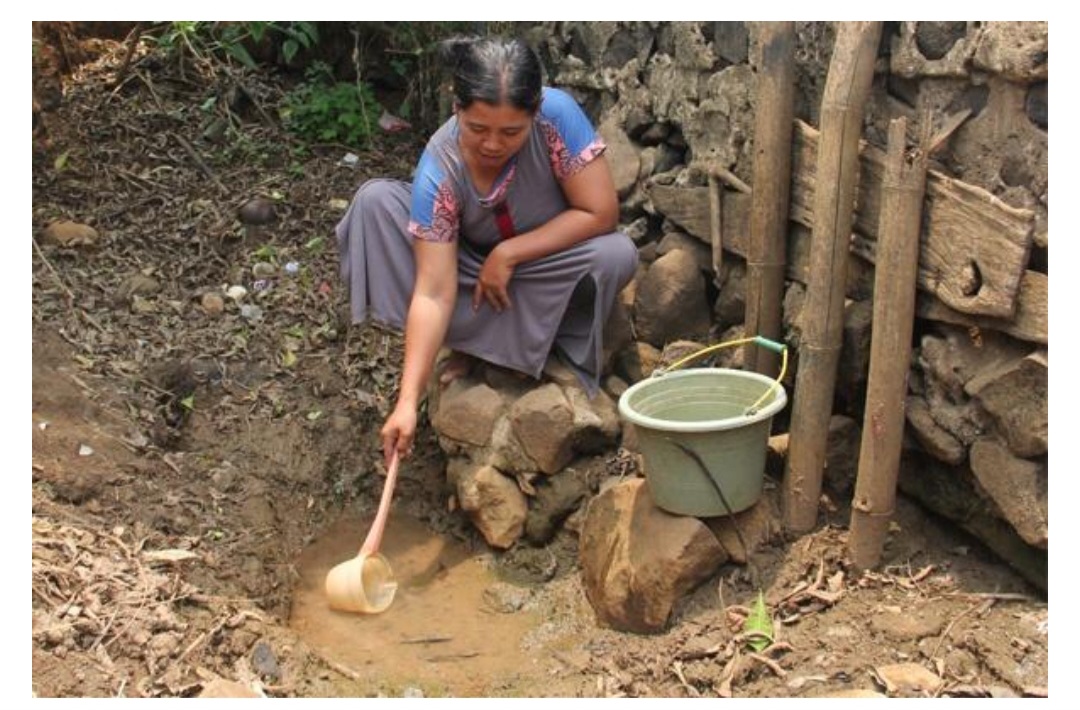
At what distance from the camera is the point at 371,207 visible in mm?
3625

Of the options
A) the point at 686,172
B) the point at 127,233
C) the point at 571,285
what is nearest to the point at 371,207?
the point at 571,285

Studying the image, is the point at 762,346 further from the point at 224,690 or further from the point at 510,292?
the point at 224,690

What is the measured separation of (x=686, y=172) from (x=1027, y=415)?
1477 millimetres

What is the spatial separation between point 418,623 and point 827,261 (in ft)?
4.99

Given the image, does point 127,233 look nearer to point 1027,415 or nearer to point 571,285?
point 571,285

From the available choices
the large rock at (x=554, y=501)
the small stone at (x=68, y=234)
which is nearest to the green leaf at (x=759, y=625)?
the large rock at (x=554, y=501)

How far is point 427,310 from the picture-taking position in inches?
133

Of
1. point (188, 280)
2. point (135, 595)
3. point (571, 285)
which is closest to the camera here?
point (135, 595)

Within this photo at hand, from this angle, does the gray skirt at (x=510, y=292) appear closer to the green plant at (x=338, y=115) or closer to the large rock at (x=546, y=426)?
the large rock at (x=546, y=426)

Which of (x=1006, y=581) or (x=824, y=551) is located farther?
(x=824, y=551)

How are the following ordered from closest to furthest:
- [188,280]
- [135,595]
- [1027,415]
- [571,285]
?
[1027,415]
[135,595]
[571,285]
[188,280]

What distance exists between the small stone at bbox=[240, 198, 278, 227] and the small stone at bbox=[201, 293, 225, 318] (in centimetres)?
48

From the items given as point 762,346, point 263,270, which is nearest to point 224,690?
point 762,346

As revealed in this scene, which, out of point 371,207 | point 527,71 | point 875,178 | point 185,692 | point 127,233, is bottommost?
point 185,692
